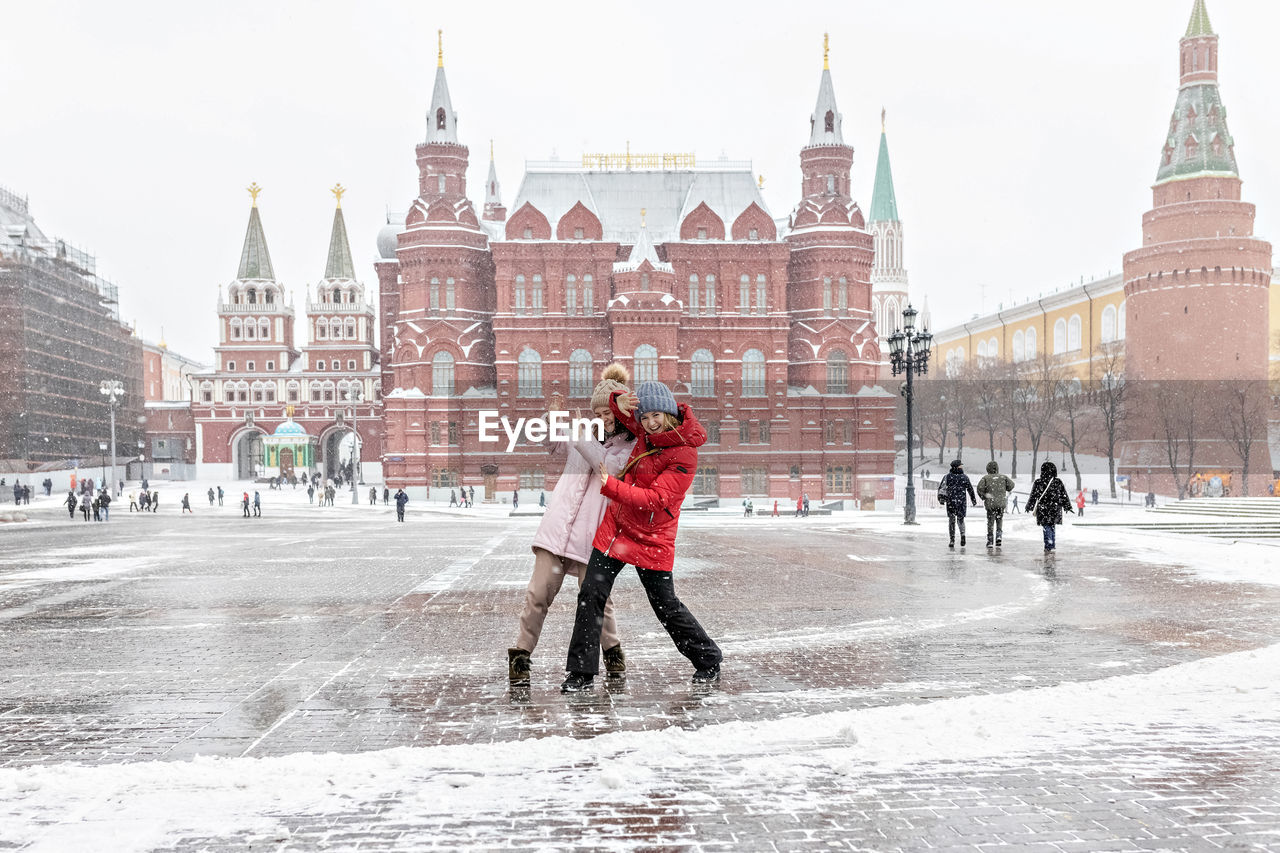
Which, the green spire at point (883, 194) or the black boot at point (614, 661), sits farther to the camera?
the green spire at point (883, 194)

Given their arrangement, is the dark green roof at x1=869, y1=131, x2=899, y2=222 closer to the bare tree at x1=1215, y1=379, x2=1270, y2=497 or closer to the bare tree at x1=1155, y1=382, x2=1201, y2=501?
the bare tree at x1=1155, y1=382, x2=1201, y2=501

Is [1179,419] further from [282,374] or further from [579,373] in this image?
[282,374]

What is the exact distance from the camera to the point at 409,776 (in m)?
4.40

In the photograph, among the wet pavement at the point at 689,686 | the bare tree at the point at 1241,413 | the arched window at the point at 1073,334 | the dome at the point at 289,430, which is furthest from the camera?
the arched window at the point at 1073,334

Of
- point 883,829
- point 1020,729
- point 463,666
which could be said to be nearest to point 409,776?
point 883,829

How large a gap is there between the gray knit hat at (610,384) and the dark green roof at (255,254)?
256ft

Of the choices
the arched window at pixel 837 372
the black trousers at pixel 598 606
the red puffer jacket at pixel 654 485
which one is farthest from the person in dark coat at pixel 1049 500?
the arched window at pixel 837 372

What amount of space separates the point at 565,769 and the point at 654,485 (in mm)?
1826

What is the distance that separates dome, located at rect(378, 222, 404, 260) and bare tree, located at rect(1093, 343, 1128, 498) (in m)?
45.5

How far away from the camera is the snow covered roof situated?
55.2m

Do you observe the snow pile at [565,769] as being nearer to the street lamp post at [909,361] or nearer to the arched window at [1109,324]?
the street lamp post at [909,361]

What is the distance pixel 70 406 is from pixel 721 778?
75.7 m

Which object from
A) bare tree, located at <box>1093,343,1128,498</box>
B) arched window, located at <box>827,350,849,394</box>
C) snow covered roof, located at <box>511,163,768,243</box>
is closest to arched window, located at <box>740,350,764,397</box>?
arched window, located at <box>827,350,849,394</box>

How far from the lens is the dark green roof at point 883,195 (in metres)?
105
